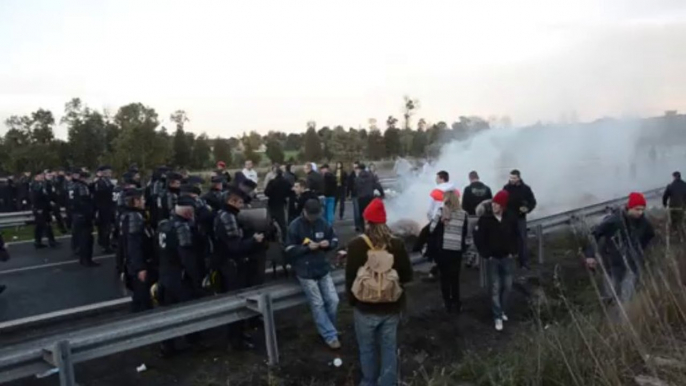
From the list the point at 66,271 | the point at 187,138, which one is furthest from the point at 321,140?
the point at 66,271

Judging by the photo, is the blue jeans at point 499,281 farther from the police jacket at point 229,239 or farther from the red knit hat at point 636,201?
the police jacket at point 229,239

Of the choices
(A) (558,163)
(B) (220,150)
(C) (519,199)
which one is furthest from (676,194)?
(B) (220,150)

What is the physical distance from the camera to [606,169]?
24266 millimetres

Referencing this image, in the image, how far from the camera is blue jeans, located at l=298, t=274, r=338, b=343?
656 cm

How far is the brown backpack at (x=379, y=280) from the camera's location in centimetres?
508

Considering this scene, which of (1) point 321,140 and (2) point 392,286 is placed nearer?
(2) point 392,286

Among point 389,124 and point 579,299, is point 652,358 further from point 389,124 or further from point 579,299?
point 389,124

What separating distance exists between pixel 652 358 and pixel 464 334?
3.19 m

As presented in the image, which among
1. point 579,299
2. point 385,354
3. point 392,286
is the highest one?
point 392,286

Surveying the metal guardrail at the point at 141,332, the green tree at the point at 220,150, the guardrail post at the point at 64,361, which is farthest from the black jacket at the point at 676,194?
the green tree at the point at 220,150

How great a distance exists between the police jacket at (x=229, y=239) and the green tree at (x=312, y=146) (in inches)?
1816

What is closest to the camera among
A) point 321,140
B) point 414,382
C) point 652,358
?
point 652,358

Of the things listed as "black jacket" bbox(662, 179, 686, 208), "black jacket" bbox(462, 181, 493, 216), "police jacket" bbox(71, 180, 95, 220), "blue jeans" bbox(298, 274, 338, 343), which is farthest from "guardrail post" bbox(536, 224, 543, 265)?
"police jacket" bbox(71, 180, 95, 220)

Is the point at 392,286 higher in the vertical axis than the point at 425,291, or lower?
higher
